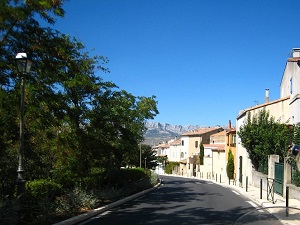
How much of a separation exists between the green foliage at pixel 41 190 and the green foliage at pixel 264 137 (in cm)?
1830

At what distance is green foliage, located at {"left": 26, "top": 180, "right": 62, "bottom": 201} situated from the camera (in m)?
11.7

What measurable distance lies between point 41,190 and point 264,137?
2050 cm

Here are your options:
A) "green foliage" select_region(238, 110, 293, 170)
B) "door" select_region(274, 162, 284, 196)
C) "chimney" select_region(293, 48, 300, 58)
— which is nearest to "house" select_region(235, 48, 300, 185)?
"chimney" select_region(293, 48, 300, 58)

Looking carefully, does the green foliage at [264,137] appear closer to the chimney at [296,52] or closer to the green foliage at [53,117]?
the chimney at [296,52]

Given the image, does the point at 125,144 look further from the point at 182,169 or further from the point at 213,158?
the point at 182,169

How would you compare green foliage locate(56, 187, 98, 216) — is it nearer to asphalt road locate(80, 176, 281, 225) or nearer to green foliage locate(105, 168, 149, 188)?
asphalt road locate(80, 176, 281, 225)

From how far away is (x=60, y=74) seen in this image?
12.5 meters

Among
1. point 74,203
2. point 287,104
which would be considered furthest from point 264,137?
point 74,203

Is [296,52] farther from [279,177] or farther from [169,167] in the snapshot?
[169,167]

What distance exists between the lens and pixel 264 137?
2866 centimetres

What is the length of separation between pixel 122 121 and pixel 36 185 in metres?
8.47

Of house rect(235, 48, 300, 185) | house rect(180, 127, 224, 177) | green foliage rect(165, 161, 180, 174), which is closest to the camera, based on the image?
house rect(235, 48, 300, 185)

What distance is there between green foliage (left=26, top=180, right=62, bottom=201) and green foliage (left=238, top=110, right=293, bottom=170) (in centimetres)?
1830

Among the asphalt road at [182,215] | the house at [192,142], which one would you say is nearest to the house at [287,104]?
the asphalt road at [182,215]
